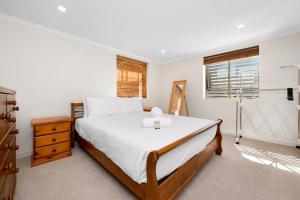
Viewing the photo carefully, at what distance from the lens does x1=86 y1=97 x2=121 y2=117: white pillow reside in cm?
260

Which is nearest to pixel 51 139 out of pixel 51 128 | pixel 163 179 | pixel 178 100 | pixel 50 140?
pixel 50 140

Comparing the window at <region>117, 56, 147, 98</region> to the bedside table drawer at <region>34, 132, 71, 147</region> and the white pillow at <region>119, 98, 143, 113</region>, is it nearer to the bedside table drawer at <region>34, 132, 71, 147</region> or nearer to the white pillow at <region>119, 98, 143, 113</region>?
the white pillow at <region>119, 98, 143, 113</region>

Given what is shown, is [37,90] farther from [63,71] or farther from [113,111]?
[113,111]

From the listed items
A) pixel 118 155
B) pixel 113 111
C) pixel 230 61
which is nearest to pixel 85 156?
pixel 113 111

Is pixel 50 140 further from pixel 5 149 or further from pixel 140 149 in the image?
pixel 140 149

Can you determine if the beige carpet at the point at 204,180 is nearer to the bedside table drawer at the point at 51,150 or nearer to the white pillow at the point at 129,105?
the bedside table drawer at the point at 51,150

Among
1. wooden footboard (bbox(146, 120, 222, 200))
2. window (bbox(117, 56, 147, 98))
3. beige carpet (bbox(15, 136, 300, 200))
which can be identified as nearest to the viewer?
wooden footboard (bbox(146, 120, 222, 200))

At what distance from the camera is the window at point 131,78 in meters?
3.78

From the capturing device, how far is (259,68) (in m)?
3.06

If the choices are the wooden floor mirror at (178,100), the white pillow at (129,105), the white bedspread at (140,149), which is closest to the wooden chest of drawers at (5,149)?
the white bedspread at (140,149)

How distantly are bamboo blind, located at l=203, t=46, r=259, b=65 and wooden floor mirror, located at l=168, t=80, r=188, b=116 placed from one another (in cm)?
91

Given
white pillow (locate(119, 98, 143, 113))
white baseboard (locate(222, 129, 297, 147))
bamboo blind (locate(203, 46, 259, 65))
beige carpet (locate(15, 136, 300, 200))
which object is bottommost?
beige carpet (locate(15, 136, 300, 200))

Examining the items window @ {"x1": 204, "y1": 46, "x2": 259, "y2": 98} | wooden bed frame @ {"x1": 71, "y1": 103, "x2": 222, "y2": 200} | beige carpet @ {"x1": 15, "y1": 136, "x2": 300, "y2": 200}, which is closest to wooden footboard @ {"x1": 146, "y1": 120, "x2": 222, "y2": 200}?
wooden bed frame @ {"x1": 71, "y1": 103, "x2": 222, "y2": 200}

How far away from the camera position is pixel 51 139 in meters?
2.07
